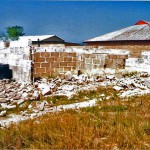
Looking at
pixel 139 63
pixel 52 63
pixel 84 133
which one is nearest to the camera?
pixel 84 133

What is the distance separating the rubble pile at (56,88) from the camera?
7776mm

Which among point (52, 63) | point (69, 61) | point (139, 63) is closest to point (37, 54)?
point (52, 63)

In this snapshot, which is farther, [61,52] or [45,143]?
[61,52]

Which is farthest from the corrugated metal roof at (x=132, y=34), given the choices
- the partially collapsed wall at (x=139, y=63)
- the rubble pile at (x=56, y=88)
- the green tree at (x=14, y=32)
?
the green tree at (x=14, y=32)

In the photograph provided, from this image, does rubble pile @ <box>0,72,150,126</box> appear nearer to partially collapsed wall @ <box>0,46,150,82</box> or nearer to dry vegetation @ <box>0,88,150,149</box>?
partially collapsed wall @ <box>0,46,150,82</box>

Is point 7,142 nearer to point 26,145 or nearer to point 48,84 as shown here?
point 26,145

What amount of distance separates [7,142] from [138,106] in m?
3.18

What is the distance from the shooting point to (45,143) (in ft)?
13.5

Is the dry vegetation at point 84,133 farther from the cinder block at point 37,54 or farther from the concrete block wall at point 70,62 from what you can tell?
the cinder block at point 37,54

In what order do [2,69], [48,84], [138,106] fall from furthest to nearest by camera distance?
[2,69] → [48,84] → [138,106]

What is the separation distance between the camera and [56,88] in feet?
29.8

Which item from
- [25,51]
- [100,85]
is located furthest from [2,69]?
[100,85]

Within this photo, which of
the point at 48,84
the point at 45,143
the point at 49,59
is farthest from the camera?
the point at 49,59

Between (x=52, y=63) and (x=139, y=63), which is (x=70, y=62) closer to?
(x=52, y=63)
